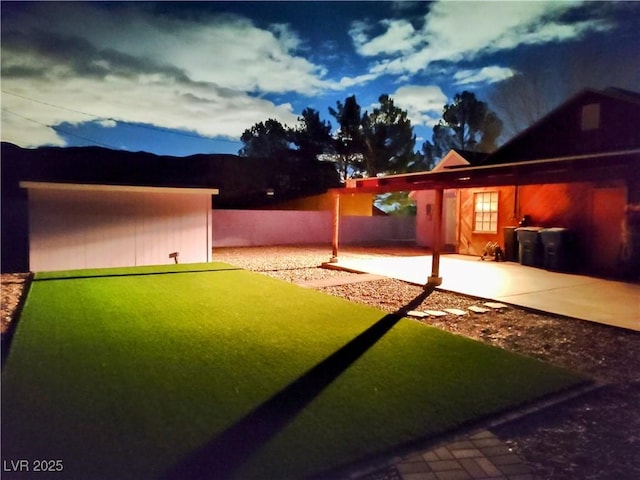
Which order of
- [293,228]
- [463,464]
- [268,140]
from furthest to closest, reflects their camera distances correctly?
[268,140]
[293,228]
[463,464]

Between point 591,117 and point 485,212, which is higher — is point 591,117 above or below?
above

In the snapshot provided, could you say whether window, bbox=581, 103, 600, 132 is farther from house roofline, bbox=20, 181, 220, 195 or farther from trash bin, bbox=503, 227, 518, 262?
house roofline, bbox=20, 181, 220, 195

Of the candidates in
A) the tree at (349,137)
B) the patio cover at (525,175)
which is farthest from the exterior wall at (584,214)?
the tree at (349,137)

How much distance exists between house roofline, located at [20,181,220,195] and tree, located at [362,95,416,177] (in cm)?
1864

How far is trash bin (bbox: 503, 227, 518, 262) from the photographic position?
1115 centimetres

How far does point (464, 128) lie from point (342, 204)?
1105 centimetres

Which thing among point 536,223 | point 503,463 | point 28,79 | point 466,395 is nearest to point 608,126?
point 536,223

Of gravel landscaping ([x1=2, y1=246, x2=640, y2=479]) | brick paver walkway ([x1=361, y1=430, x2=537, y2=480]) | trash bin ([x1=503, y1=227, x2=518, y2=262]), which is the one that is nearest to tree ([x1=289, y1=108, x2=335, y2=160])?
trash bin ([x1=503, y1=227, x2=518, y2=262])

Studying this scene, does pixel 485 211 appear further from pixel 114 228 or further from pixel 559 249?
pixel 114 228

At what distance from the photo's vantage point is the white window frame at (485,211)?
1217 cm

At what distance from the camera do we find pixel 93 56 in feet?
60.3

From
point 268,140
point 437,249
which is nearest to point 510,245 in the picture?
point 437,249

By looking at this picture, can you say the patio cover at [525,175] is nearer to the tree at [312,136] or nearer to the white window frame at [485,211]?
the white window frame at [485,211]

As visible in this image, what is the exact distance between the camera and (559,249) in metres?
9.57
